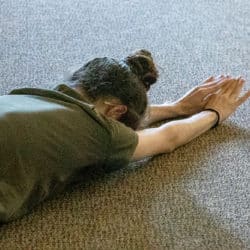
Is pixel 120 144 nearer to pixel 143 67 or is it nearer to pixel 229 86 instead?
pixel 143 67

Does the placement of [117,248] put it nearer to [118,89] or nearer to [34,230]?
[34,230]

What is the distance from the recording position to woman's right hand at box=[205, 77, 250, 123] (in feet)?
4.93

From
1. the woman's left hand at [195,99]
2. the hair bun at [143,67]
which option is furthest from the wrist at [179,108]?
the hair bun at [143,67]

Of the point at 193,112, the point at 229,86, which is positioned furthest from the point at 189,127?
the point at 229,86

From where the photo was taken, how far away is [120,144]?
1200 mm

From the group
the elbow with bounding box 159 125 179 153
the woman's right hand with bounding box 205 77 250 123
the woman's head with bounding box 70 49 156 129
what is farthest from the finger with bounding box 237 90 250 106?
the woman's head with bounding box 70 49 156 129

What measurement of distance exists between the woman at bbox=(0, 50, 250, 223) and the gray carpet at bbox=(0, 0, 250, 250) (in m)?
0.06

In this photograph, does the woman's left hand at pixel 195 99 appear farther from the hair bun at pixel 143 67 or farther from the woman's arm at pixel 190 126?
the hair bun at pixel 143 67

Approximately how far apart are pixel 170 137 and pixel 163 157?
2.2 inches

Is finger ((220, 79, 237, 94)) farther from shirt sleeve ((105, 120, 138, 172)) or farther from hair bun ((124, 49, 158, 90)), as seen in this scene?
shirt sleeve ((105, 120, 138, 172))

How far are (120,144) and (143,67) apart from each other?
22 centimetres

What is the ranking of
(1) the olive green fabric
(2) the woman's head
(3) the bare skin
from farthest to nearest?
(3) the bare skin → (2) the woman's head → (1) the olive green fabric

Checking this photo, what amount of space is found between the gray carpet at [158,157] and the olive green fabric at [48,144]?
0.25ft

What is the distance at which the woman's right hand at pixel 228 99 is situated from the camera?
150 centimetres
